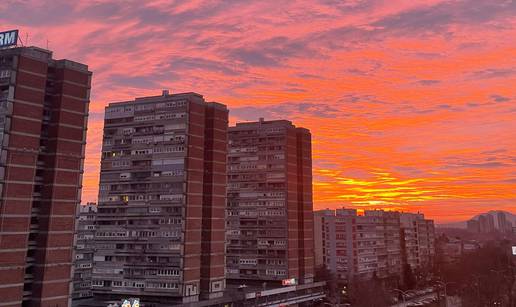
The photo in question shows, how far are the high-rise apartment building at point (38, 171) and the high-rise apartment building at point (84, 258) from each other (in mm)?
29790

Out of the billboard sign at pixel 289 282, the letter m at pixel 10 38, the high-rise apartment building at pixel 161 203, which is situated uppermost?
the letter m at pixel 10 38

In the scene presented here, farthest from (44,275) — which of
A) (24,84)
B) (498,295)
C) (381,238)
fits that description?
(381,238)

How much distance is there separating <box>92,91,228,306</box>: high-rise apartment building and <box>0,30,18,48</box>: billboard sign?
3518 centimetres

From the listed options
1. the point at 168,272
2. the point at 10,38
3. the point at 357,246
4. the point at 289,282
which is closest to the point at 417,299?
the point at 357,246

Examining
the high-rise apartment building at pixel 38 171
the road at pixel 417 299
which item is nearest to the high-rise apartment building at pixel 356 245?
the road at pixel 417 299

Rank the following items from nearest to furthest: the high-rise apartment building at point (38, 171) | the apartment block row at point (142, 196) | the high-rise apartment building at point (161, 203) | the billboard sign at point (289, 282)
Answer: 1. the high-rise apartment building at point (38, 171)
2. the apartment block row at point (142, 196)
3. the high-rise apartment building at point (161, 203)
4. the billboard sign at point (289, 282)

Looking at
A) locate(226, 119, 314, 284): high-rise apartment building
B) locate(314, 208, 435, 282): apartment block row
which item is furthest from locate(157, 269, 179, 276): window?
locate(314, 208, 435, 282): apartment block row

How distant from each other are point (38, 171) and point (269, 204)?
74.1 m

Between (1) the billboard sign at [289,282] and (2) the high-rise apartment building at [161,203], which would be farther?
(1) the billboard sign at [289,282]

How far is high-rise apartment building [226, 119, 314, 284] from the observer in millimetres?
132625

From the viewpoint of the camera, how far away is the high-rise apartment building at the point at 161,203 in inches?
3871

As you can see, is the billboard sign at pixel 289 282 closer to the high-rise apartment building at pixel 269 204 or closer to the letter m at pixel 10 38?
the high-rise apartment building at pixel 269 204

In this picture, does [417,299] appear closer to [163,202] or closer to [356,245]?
[356,245]

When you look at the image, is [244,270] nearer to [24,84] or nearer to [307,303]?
[307,303]
